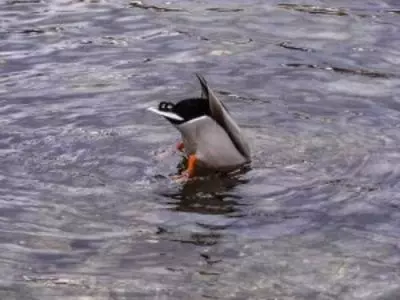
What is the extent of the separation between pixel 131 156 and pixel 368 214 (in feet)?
7.31

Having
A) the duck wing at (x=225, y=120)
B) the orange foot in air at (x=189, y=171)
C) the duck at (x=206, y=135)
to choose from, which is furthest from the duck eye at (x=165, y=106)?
the orange foot in air at (x=189, y=171)

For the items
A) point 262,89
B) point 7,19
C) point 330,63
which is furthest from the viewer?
point 7,19

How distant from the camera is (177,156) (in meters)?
9.82

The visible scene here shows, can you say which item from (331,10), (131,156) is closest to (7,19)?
(331,10)

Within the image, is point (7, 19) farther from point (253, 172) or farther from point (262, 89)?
point (253, 172)

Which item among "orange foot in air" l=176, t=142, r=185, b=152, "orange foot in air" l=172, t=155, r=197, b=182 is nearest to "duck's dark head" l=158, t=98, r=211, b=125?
"orange foot in air" l=172, t=155, r=197, b=182

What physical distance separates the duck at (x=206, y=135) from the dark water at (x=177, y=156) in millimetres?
204

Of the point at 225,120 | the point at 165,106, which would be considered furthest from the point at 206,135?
the point at 165,106

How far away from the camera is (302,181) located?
356 inches

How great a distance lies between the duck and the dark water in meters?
0.20

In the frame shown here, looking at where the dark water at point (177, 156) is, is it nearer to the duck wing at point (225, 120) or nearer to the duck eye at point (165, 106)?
the duck wing at point (225, 120)

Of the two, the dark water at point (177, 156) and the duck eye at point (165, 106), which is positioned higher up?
the duck eye at point (165, 106)

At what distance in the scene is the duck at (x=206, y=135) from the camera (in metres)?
9.20

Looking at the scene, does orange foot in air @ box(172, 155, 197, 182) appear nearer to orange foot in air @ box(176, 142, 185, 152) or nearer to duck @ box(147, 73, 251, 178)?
duck @ box(147, 73, 251, 178)
